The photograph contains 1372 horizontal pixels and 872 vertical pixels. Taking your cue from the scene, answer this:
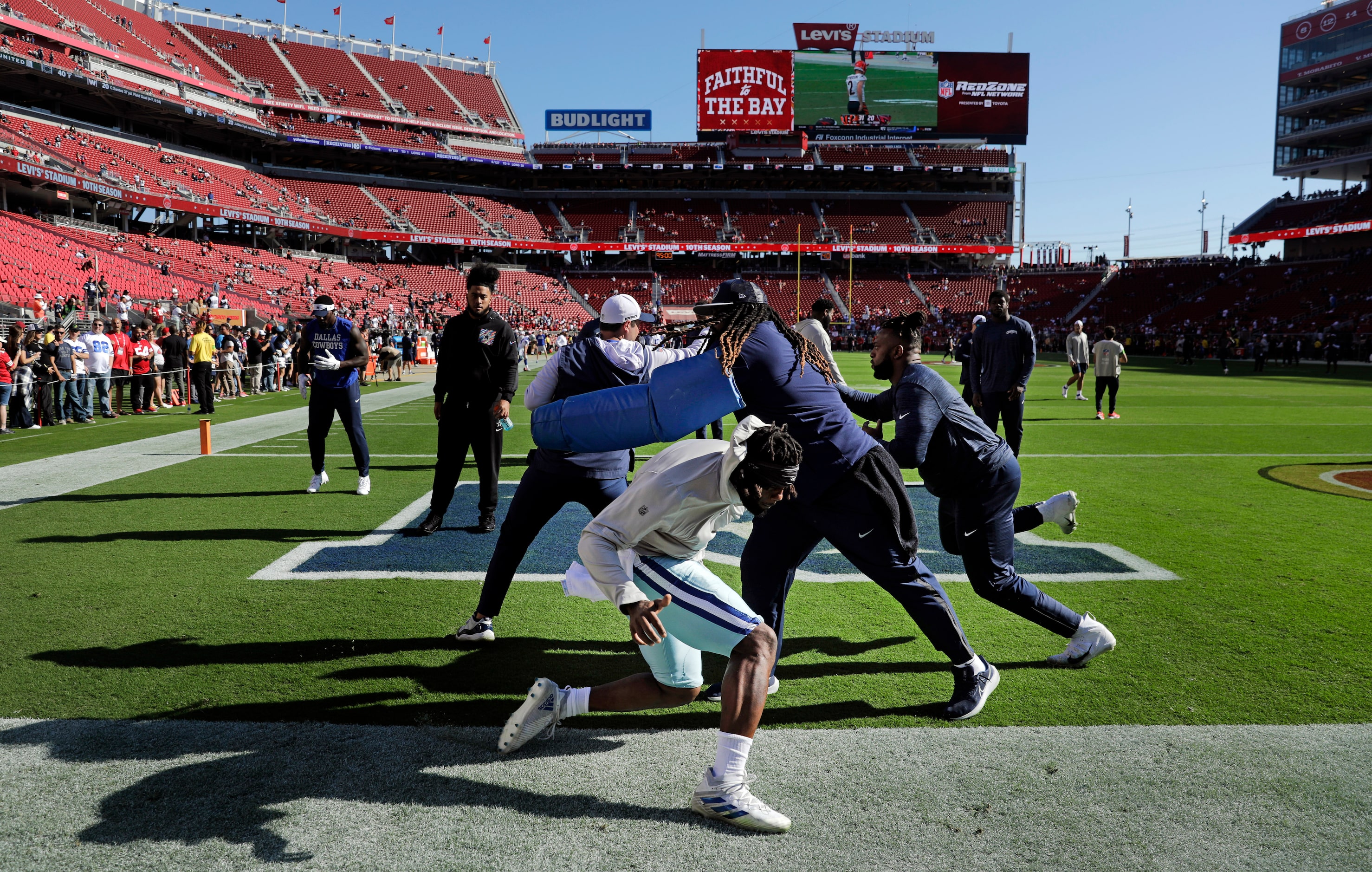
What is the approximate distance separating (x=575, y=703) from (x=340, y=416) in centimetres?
586

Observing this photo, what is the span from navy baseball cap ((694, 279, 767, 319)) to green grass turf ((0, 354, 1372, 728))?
170cm

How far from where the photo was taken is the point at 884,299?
63.8 m

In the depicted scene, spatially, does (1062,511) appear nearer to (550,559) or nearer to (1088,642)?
(1088,642)

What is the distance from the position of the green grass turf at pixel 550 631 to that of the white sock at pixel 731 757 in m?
0.76

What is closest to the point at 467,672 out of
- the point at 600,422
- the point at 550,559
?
the point at 600,422

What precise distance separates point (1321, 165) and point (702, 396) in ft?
254

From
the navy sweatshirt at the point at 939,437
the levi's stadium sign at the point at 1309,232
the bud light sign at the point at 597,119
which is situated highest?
the bud light sign at the point at 597,119

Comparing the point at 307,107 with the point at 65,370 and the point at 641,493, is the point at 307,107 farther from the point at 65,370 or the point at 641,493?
the point at 641,493

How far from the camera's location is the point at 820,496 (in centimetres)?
341

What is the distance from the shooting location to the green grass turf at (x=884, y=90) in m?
69.8

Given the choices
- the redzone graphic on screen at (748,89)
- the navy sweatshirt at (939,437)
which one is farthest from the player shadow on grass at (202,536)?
the redzone graphic on screen at (748,89)

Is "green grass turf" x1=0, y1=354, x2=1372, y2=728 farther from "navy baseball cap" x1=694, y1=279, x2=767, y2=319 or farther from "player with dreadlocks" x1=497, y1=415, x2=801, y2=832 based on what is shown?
"navy baseball cap" x1=694, y1=279, x2=767, y2=319

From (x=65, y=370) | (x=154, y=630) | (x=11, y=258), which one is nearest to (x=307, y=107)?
(x=11, y=258)

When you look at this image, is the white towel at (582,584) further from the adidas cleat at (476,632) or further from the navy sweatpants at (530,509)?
the adidas cleat at (476,632)
